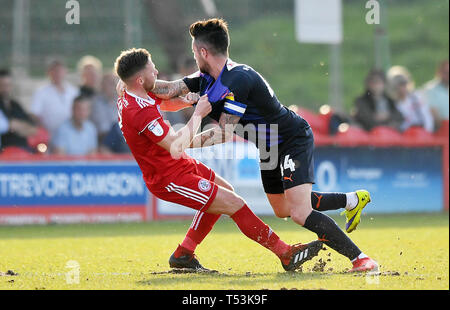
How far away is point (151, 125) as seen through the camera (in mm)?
6492

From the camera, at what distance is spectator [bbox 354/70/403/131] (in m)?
13.3

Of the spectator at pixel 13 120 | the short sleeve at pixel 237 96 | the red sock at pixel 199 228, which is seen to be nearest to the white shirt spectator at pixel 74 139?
the spectator at pixel 13 120

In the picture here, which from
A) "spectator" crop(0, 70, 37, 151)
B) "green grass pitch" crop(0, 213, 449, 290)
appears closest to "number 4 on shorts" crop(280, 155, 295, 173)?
"green grass pitch" crop(0, 213, 449, 290)

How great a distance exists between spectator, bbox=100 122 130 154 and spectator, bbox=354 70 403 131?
12.9 ft

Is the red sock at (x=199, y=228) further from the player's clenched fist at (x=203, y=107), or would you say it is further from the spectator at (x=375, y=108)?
the spectator at (x=375, y=108)

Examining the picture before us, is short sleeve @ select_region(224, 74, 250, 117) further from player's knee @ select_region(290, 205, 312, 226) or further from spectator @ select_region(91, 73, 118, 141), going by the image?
spectator @ select_region(91, 73, 118, 141)

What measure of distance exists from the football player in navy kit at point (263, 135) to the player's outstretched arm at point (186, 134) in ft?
0.34

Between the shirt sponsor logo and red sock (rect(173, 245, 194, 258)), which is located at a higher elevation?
the shirt sponsor logo

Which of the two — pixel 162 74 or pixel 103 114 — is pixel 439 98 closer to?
pixel 162 74

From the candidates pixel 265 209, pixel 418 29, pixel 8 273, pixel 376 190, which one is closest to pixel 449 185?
pixel 376 190

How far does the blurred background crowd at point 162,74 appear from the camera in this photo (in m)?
12.1

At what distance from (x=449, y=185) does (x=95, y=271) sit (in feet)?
25.7

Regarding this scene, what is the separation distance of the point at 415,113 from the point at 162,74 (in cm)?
436

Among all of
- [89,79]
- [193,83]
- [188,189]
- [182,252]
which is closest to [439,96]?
[89,79]
